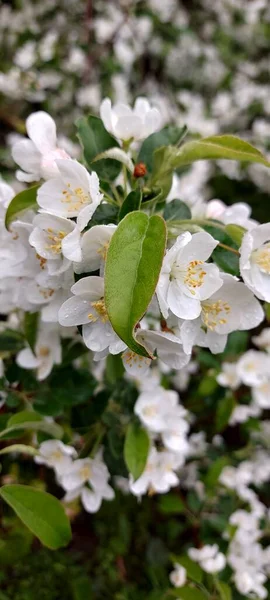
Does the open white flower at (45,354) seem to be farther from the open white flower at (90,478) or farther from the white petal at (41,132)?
the white petal at (41,132)

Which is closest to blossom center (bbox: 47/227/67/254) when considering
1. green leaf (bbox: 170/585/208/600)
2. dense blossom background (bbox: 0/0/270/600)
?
dense blossom background (bbox: 0/0/270/600)

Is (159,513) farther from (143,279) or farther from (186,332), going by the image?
(143,279)

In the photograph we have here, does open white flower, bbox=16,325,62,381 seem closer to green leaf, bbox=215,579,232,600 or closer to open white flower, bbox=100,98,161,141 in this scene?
open white flower, bbox=100,98,161,141

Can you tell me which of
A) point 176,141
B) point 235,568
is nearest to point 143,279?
point 176,141

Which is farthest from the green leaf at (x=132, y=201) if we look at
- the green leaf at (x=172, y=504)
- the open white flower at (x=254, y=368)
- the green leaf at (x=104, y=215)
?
the green leaf at (x=172, y=504)

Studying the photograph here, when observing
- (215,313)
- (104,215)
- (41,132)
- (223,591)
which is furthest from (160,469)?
(41,132)
